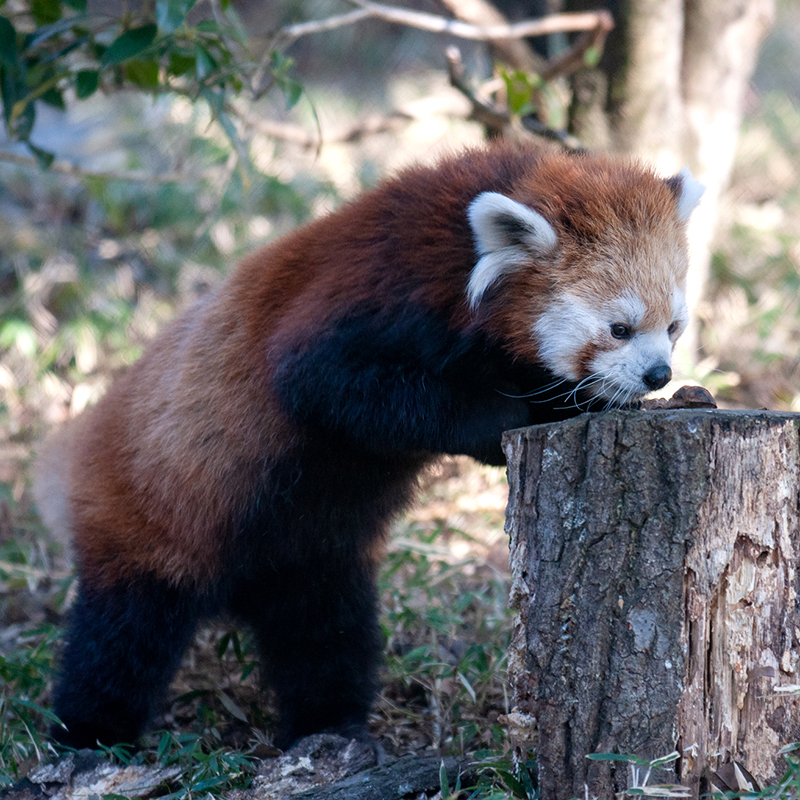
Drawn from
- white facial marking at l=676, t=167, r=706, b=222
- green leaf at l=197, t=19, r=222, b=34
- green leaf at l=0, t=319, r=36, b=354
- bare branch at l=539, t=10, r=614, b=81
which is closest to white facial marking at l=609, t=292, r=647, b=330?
white facial marking at l=676, t=167, r=706, b=222

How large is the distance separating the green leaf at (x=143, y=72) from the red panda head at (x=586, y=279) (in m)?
1.74

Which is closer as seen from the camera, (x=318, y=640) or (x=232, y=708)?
(x=318, y=640)

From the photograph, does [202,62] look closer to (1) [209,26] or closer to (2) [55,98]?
(1) [209,26]

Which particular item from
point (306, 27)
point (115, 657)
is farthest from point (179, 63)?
point (115, 657)

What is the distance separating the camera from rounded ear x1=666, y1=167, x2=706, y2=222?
286cm

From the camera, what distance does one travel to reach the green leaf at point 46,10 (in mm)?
3338

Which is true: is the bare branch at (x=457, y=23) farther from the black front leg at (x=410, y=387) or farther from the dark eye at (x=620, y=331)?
the dark eye at (x=620, y=331)

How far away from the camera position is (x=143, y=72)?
3.56m

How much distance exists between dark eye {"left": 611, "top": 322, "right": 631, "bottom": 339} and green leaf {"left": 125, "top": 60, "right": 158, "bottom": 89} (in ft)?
7.06

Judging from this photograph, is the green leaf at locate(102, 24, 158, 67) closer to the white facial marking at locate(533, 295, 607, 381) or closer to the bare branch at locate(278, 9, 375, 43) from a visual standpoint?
the bare branch at locate(278, 9, 375, 43)

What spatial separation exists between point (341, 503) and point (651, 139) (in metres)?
3.08

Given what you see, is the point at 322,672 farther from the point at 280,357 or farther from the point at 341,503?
the point at 280,357

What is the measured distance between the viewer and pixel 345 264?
8.95 ft

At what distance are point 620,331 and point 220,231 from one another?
5161 mm
